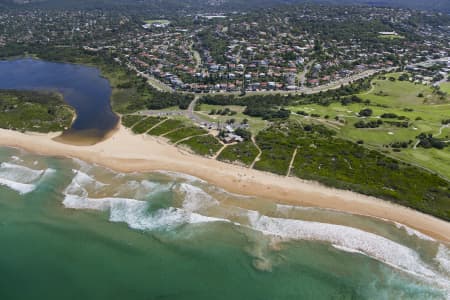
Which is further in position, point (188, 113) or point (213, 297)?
point (188, 113)

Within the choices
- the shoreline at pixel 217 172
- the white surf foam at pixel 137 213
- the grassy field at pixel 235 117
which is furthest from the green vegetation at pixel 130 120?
the white surf foam at pixel 137 213

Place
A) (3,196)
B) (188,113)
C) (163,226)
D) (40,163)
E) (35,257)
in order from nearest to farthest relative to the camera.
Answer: (35,257) < (163,226) < (3,196) < (40,163) < (188,113)

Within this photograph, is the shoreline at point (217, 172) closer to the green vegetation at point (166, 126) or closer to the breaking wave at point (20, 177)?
the green vegetation at point (166, 126)

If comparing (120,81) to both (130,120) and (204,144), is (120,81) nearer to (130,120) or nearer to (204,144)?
(130,120)

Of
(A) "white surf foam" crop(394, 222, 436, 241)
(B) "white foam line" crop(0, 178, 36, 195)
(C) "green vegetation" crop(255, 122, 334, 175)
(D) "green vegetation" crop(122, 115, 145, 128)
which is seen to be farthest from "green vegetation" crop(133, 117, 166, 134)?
(A) "white surf foam" crop(394, 222, 436, 241)

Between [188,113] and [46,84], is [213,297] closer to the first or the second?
[188,113]

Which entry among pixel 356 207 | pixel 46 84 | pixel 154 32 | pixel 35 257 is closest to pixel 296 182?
pixel 356 207

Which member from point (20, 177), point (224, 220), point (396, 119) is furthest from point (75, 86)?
point (396, 119)
